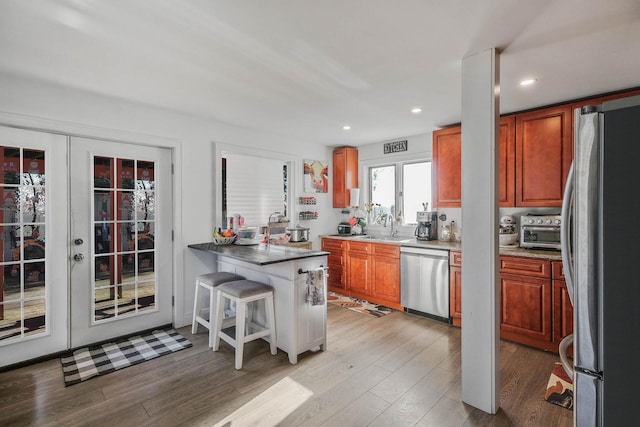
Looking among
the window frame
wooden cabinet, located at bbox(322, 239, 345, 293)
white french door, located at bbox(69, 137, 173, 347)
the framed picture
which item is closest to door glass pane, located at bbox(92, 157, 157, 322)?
white french door, located at bbox(69, 137, 173, 347)

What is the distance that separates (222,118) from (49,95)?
5.11 feet

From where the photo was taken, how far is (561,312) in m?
2.85

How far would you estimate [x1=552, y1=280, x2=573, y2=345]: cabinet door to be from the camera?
280 centimetres

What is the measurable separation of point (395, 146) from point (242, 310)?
3457mm

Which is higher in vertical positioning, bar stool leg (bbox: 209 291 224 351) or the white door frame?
the white door frame

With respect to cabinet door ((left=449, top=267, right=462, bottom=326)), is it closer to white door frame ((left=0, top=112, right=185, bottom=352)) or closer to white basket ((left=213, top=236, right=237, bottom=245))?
white basket ((left=213, top=236, right=237, bottom=245))

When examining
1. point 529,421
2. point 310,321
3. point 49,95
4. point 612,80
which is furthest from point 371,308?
point 49,95

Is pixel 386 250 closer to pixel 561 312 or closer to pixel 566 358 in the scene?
pixel 561 312

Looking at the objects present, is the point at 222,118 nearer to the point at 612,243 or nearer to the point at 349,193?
the point at 349,193

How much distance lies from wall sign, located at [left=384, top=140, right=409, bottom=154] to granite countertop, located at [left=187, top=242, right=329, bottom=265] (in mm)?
2531

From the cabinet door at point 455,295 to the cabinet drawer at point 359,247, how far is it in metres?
1.19

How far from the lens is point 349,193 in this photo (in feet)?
17.3

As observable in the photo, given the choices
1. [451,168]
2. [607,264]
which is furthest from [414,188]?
[607,264]

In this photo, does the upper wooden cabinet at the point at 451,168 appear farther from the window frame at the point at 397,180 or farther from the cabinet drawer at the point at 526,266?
the cabinet drawer at the point at 526,266
